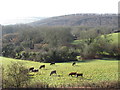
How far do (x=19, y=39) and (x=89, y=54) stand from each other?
30.7 m

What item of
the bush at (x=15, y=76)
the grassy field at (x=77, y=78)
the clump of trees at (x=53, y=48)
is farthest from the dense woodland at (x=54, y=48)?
the bush at (x=15, y=76)

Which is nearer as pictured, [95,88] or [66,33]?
[95,88]

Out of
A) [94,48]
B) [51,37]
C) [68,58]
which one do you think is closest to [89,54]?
[94,48]

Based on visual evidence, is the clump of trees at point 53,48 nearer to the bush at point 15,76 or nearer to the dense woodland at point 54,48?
the dense woodland at point 54,48

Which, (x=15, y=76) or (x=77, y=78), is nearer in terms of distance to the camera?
(x=15, y=76)

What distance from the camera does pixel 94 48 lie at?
51.3 metres

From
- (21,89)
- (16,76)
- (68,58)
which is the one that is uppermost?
(16,76)

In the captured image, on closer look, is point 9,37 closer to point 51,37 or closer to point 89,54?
point 51,37

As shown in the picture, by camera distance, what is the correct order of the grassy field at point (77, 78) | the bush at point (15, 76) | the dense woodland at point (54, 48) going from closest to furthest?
the bush at point (15, 76), the grassy field at point (77, 78), the dense woodland at point (54, 48)

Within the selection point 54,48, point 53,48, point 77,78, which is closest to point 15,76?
point 77,78

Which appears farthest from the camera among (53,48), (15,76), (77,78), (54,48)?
(53,48)

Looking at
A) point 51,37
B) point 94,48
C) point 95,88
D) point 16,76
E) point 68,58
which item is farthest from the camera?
point 51,37

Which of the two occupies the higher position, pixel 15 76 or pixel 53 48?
pixel 15 76

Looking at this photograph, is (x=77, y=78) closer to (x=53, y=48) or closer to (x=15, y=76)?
(x=15, y=76)
